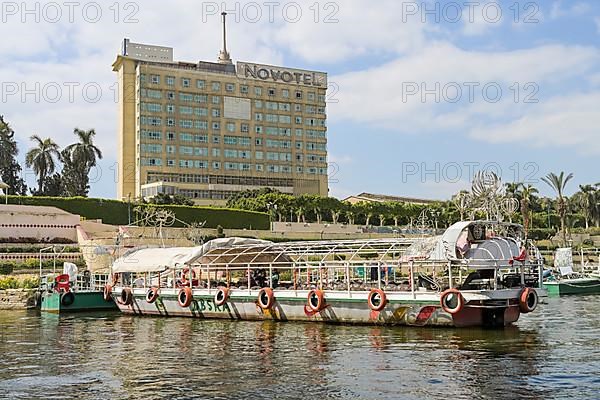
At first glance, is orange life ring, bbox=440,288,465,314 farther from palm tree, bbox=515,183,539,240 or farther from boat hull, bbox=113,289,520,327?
palm tree, bbox=515,183,539,240

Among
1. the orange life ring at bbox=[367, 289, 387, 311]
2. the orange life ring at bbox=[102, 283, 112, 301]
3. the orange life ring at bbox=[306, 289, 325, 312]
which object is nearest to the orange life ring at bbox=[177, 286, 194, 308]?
the orange life ring at bbox=[102, 283, 112, 301]

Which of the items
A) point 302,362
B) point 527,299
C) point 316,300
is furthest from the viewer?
point 316,300

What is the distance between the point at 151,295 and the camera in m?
38.2

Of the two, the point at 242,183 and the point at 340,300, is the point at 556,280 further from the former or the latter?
the point at 242,183

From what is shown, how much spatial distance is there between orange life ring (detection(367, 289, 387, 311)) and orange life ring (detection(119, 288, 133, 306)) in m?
15.8

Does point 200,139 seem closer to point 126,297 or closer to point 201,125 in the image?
point 201,125

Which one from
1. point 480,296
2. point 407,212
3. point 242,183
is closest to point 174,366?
point 480,296

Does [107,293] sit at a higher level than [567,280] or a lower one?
higher

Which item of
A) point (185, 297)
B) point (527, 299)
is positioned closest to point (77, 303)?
point (185, 297)

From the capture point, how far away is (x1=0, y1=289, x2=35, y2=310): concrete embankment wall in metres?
46.2

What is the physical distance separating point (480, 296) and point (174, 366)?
36.8 feet

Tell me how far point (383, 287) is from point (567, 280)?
29.4m

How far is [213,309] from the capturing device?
1383 inches

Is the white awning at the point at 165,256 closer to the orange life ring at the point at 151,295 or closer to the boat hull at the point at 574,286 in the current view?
the orange life ring at the point at 151,295
